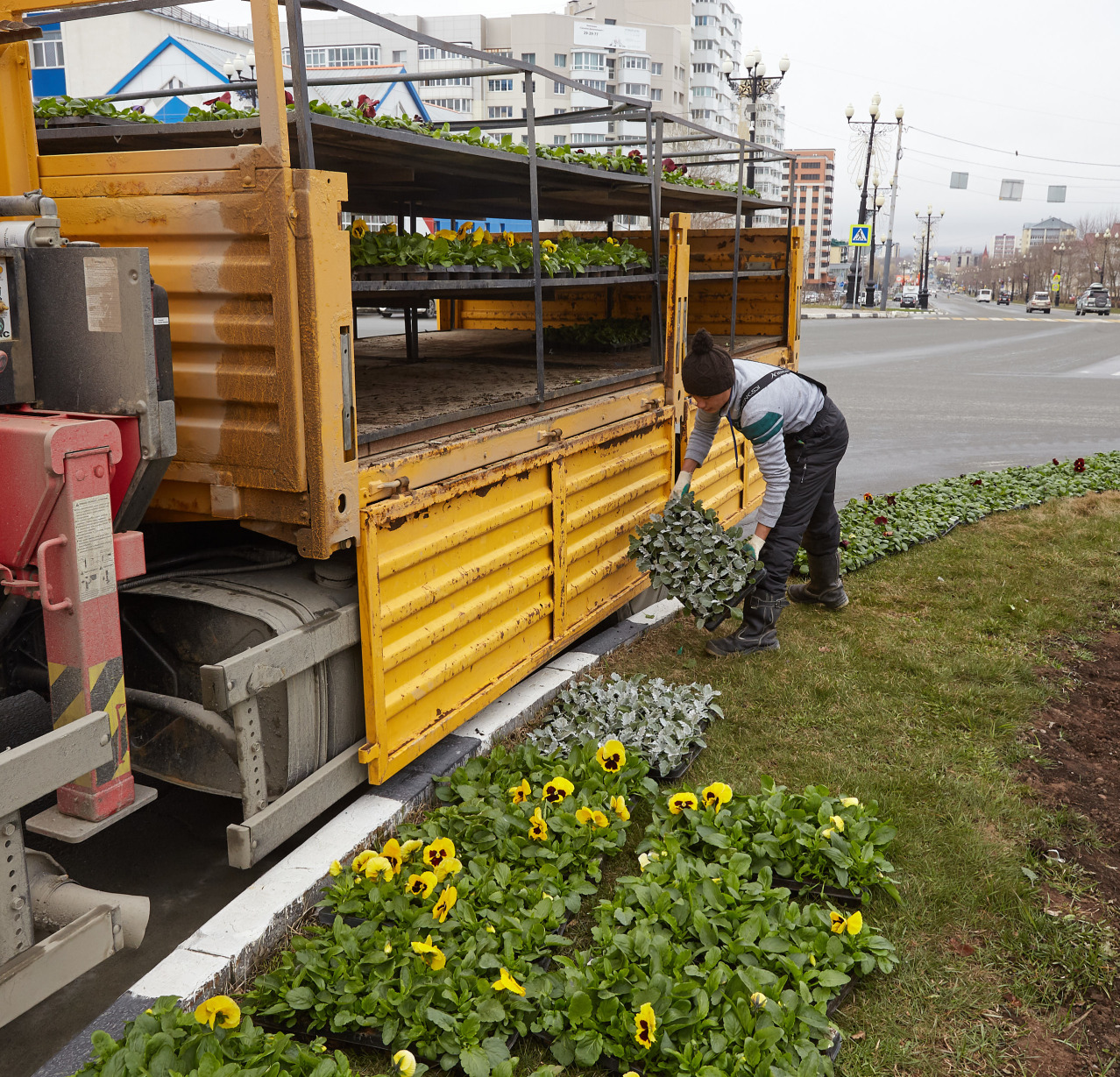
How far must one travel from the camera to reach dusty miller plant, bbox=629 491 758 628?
17.5ft

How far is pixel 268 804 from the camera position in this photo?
3.35m

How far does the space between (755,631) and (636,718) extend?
4.97 feet

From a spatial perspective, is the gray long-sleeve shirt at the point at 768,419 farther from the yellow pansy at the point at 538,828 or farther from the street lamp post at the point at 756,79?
the street lamp post at the point at 756,79

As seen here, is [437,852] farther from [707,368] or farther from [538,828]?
[707,368]

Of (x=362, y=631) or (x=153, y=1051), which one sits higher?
(x=362, y=631)

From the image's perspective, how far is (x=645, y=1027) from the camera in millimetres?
2617

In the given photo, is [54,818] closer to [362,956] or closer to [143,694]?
[143,694]

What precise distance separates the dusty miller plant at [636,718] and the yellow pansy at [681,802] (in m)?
0.43

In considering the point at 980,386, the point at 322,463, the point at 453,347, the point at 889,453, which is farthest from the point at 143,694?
the point at 980,386

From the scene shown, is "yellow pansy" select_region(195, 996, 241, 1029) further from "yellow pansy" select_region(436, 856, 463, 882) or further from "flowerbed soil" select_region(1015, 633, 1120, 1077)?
"flowerbed soil" select_region(1015, 633, 1120, 1077)

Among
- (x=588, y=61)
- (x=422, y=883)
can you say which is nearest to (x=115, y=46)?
(x=422, y=883)

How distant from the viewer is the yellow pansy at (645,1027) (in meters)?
2.60

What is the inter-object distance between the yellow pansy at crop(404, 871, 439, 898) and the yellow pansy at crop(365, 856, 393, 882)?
12 centimetres

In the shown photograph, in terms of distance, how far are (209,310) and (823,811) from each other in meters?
2.67
